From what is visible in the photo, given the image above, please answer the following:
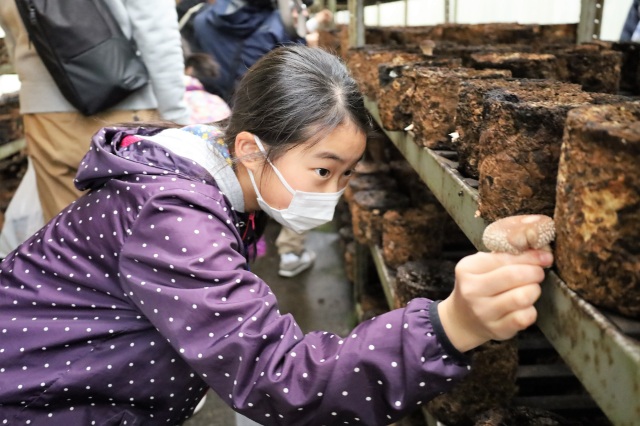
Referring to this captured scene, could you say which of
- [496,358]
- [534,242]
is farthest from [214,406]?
[534,242]

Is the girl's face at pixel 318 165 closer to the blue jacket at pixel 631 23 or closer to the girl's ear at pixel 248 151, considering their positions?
the girl's ear at pixel 248 151

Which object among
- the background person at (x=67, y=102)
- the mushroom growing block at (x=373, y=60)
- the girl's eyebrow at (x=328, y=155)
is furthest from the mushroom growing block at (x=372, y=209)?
the girl's eyebrow at (x=328, y=155)

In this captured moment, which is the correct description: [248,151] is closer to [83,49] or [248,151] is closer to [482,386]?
[482,386]

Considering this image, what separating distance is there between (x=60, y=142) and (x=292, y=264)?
1.76 m

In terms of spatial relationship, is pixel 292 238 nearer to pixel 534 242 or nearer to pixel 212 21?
pixel 212 21

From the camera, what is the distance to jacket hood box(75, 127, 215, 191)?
1.12 m

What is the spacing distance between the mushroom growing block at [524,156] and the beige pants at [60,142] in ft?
5.57

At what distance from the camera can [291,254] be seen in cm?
371

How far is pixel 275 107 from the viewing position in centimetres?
124

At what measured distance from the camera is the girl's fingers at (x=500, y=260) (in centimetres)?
71

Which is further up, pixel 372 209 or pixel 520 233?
Answer: pixel 520 233

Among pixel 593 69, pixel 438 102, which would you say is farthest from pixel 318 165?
pixel 593 69

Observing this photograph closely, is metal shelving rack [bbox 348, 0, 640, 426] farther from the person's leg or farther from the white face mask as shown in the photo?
the person's leg

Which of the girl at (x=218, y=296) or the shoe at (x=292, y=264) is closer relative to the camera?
the girl at (x=218, y=296)
